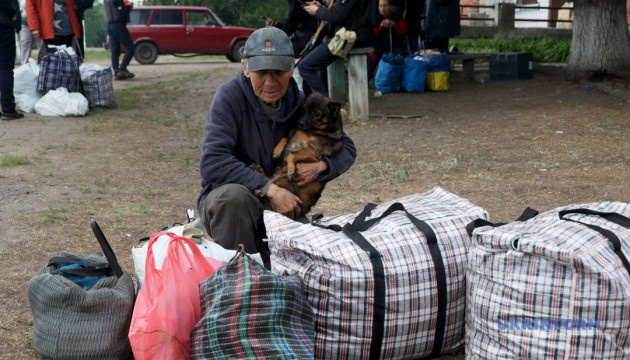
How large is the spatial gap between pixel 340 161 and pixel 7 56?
20.2ft

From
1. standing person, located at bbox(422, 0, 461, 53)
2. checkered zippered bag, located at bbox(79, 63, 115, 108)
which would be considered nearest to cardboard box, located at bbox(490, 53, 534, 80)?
standing person, located at bbox(422, 0, 461, 53)

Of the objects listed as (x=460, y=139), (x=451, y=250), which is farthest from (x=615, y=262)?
(x=460, y=139)

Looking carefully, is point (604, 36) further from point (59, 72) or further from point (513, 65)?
point (59, 72)

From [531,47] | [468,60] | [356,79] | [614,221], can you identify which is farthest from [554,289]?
[531,47]

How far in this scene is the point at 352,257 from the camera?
236 centimetres

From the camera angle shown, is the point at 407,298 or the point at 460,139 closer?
the point at 407,298

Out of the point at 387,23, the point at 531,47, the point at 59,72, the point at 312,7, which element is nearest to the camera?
the point at 312,7

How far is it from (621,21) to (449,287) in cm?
949

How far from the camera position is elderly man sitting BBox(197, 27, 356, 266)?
2838 millimetres

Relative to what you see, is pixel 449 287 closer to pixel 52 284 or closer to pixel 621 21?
pixel 52 284

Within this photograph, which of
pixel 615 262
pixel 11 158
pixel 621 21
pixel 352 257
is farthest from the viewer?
pixel 621 21

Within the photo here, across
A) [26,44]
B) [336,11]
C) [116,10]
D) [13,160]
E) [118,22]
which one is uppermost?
[116,10]

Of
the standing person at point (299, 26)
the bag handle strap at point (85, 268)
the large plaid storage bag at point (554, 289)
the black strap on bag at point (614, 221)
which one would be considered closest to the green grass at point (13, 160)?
the standing person at point (299, 26)

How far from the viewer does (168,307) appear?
2.29 meters
